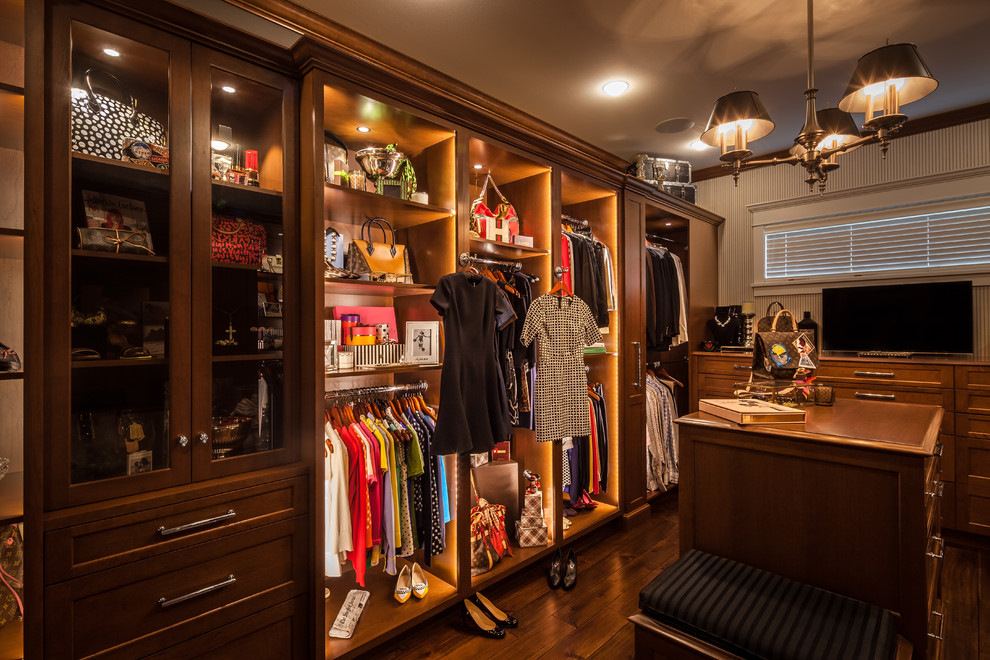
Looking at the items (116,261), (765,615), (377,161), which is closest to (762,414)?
(765,615)

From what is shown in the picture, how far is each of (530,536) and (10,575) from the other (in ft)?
6.88

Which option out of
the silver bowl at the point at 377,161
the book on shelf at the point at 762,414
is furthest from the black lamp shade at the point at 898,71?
the silver bowl at the point at 377,161

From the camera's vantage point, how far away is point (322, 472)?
183 centimetres

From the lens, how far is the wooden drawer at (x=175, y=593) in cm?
136

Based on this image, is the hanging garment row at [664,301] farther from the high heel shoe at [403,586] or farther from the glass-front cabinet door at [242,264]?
the glass-front cabinet door at [242,264]

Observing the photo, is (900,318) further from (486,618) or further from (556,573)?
(486,618)

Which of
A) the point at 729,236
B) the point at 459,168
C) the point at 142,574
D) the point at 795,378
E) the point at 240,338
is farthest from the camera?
the point at 729,236

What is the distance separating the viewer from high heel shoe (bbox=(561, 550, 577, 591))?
254cm

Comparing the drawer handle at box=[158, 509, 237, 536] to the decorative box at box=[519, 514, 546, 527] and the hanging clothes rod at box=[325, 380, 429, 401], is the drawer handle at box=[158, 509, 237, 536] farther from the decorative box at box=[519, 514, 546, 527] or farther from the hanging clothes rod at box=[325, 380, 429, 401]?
the decorative box at box=[519, 514, 546, 527]

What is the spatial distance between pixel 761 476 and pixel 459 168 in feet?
5.76

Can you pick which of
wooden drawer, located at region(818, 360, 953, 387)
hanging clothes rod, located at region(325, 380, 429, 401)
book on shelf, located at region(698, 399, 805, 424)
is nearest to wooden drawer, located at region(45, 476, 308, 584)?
hanging clothes rod, located at region(325, 380, 429, 401)

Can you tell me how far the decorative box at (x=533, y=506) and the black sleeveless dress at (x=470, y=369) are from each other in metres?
0.60

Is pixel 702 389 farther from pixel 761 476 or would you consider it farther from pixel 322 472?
pixel 322 472

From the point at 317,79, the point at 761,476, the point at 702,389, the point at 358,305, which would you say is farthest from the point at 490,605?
the point at 702,389
